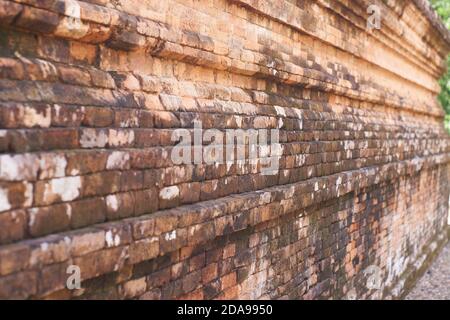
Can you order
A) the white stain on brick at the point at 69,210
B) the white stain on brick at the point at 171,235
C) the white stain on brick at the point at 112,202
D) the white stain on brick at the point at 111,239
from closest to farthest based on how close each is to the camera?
the white stain on brick at the point at 69,210
the white stain on brick at the point at 111,239
the white stain on brick at the point at 112,202
the white stain on brick at the point at 171,235

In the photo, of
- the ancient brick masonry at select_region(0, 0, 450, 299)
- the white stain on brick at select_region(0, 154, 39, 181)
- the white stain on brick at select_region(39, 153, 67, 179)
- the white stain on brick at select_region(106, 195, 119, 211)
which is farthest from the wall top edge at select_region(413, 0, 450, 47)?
the white stain on brick at select_region(0, 154, 39, 181)

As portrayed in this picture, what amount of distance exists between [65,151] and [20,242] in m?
0.46

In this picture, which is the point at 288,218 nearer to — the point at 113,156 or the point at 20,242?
the point at 113,156

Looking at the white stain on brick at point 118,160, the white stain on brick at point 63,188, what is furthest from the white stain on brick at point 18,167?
the white stain on brick at point 118,160

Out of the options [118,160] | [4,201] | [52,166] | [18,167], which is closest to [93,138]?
[118,160]

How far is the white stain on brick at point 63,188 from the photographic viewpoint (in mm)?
2217

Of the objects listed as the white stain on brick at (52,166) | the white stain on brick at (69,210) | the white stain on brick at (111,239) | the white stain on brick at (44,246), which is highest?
the white stain on brick at (52,166)

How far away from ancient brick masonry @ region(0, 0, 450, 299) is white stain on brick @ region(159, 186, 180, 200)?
11mm

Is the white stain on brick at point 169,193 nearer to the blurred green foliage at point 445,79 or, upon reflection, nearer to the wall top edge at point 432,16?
the wall top edge at point 432,16

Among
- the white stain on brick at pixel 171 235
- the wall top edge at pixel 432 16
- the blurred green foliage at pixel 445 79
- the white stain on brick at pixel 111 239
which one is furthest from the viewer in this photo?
the blurred green foliage at pixel 445 79

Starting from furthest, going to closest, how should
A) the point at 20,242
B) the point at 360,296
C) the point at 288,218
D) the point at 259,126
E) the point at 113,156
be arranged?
the point at 360,296
the point at 288,218
the point at 259,126
the point at 113,156
the point at 20,242

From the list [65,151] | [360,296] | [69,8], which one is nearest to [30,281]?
[65,151]

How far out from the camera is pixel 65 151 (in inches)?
90.9

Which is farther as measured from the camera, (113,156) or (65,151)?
(113,156)
